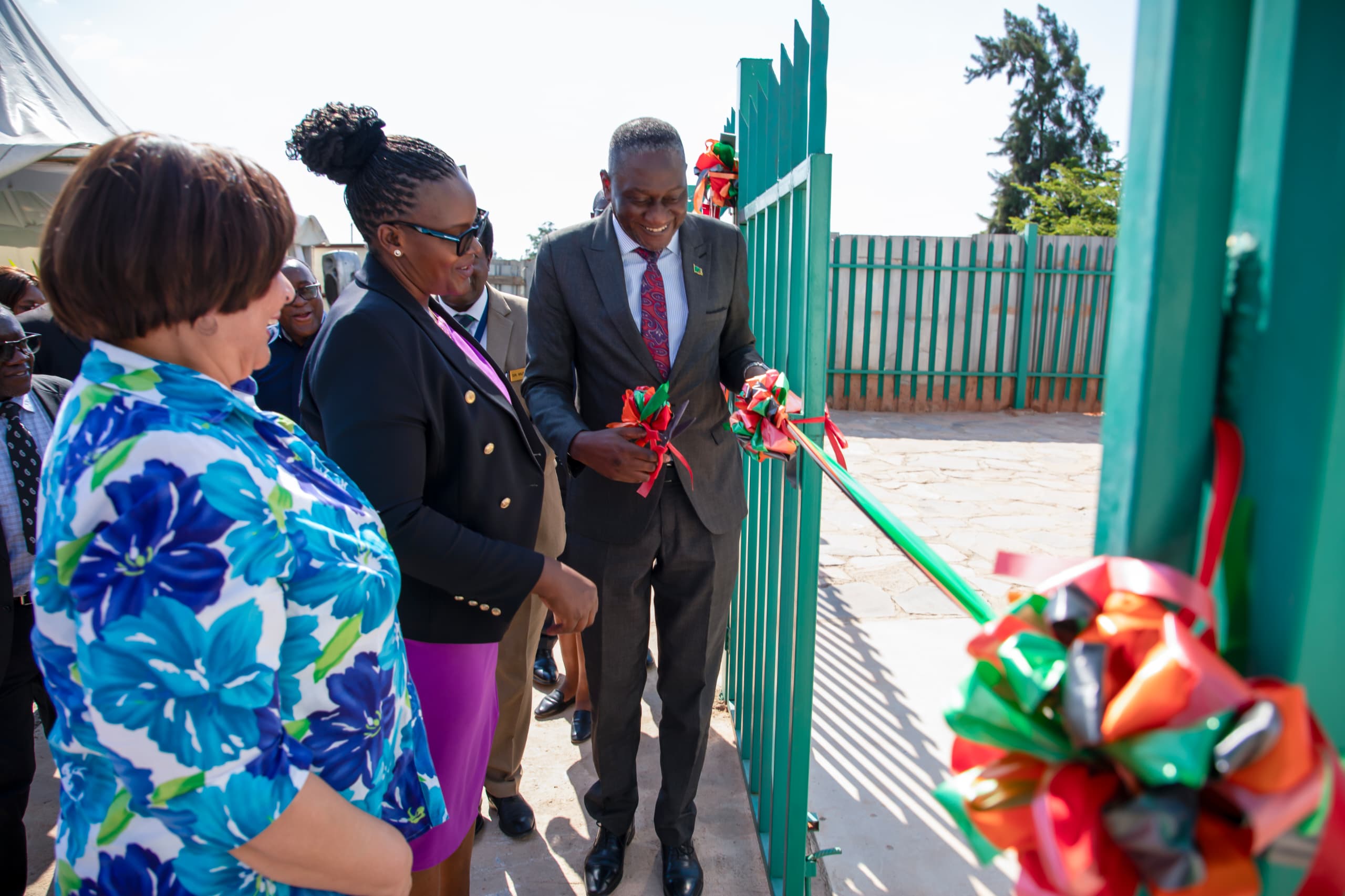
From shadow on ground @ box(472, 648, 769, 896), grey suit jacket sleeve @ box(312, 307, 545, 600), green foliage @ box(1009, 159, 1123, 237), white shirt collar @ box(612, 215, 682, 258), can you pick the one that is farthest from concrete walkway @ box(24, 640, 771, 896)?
green foliage @ box(1009, 159, 1123, 237)

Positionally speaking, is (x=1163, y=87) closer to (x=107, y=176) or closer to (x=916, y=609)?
(x=107, y=176)

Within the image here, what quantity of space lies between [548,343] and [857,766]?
2127 millimetres

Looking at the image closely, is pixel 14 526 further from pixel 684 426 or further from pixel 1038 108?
pixel 1038 108

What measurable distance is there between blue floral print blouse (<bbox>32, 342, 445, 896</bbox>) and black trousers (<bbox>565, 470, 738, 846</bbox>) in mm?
1384

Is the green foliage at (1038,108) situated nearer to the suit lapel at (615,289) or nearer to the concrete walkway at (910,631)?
the concrete walkway at (910,631)

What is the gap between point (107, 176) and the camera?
1033mm

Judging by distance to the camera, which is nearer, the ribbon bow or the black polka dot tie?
the ribbon bow

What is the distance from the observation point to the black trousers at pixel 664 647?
2.56 metres

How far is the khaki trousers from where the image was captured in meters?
2.99

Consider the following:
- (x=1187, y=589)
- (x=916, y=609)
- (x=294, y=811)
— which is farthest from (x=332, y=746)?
(x=916, y=609)

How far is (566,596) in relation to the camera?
187 centimetres

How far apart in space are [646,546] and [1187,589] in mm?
2072

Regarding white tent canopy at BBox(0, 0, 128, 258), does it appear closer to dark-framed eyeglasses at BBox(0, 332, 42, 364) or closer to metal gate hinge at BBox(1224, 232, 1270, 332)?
dark-framed eyeglasses at BBox(0, 332, 42, 364)

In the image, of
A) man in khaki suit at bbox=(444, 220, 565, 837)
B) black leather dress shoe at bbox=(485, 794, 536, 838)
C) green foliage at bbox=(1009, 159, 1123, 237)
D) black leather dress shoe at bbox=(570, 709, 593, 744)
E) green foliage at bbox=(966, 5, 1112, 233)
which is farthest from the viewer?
green foliage at bbox=(966, 5, 1112, 233)
